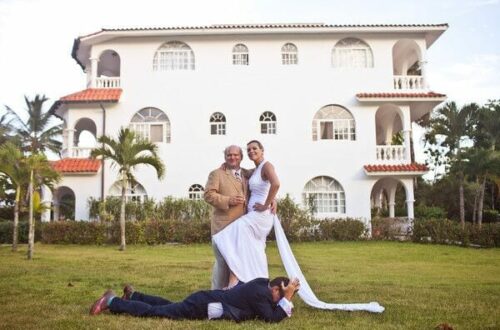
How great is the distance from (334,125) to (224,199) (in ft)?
55.5

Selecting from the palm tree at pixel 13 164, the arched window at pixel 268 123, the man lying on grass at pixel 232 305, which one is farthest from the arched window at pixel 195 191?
the man lying on grass at pixel 232 305

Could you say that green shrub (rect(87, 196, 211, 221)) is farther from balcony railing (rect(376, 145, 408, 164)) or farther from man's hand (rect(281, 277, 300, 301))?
man's hand (rect(281, 277, 300, 301))

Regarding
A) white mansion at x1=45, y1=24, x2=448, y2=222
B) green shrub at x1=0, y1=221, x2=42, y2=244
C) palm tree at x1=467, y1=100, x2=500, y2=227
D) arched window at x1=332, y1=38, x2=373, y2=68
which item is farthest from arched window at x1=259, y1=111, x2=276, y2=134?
green shrub at x1=0, y1=221, x2=42, y2=244

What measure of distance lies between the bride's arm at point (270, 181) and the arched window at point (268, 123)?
53.5ft

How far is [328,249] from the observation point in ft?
56.0

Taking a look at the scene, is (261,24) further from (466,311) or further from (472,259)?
(466,311)

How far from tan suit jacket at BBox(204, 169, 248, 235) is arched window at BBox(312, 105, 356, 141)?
16363 millimetres

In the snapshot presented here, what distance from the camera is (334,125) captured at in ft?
75.2

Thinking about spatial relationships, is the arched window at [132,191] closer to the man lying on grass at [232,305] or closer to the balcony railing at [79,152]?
the balcony railing at [79,152]

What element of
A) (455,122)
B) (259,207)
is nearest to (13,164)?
(259,207)

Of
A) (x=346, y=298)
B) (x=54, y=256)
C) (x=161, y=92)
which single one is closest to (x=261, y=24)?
(x=161, y=92)

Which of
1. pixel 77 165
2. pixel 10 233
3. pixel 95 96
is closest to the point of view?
pixel 10 233

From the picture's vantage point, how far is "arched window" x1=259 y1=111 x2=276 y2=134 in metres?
22.9

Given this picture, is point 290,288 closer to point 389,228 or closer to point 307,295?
point 307,295
